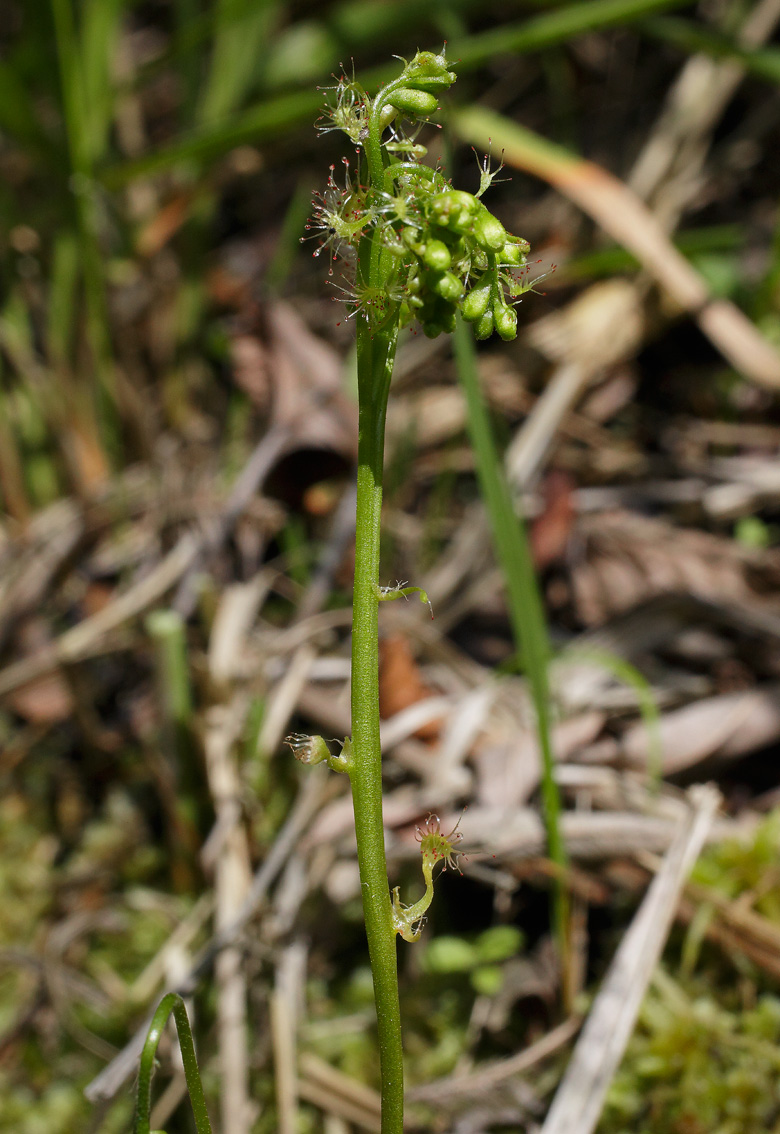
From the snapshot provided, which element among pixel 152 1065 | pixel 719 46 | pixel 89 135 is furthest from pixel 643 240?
pixel 152 1065

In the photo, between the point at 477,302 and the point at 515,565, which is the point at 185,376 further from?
the point at 477,302

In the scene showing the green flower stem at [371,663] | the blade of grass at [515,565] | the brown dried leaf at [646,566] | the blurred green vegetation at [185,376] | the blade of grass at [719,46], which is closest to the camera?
the green flower stem at [371,663]

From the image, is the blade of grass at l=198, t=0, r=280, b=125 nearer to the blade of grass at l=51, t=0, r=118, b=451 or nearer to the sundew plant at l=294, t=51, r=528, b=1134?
the blade of grass at l=51, t=0, r=118, b=451

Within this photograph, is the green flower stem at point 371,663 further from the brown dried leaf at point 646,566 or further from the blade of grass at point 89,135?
the blade of grass at point 89,135

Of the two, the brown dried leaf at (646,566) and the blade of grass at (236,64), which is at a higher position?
the blade of grass at (236,64)

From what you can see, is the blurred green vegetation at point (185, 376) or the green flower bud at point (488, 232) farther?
the blurred green vegetation at point (185, 376)

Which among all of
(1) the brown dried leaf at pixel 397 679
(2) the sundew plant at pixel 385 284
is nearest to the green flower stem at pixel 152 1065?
(2) the sundew plant at pixel 385 284
